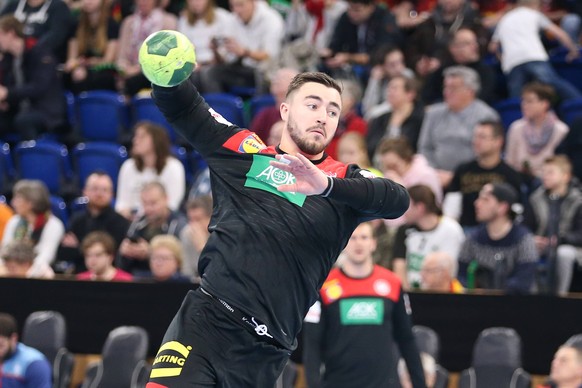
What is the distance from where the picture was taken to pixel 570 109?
39.7 feet

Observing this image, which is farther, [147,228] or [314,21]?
[314,21]

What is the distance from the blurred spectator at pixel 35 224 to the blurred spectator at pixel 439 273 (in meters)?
3.81

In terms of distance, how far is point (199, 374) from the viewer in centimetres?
519

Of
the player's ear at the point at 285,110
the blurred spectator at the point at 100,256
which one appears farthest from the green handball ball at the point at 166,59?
the blurred spectator at the point at 100,256

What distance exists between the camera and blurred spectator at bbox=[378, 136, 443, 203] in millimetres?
10836

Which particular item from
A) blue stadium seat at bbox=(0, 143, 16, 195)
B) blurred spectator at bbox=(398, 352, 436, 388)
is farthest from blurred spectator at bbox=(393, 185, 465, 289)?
blue stadium seat at bbox=(0, 143, 16, 195)

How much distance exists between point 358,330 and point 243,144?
9.96ft

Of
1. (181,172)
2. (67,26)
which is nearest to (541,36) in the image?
(181,172)

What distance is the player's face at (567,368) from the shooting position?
841 centimetres

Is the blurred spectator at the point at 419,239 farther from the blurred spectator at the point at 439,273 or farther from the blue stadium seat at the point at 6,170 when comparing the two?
the blue stadium seat at the point at 6,170

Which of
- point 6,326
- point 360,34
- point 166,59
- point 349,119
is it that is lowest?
point 6,326

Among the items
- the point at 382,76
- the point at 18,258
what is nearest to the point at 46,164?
the point at 18,258

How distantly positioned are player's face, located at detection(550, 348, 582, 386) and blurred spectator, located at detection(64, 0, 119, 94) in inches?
299

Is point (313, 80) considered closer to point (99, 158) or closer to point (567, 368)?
point (567, 368)
